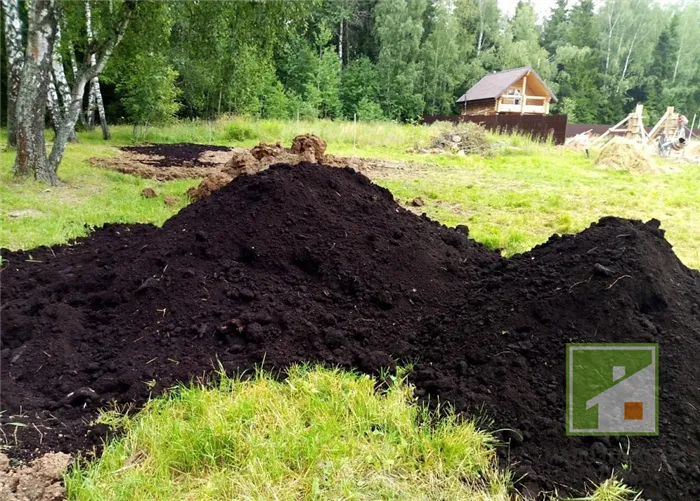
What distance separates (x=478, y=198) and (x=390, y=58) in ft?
102

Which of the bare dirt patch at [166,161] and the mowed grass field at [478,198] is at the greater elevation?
the bare dirt patch at [166,161]

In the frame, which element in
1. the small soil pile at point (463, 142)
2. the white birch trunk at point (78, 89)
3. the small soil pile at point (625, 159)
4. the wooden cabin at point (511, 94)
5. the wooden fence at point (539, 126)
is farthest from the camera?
the wooden cabin at point (511, 94)

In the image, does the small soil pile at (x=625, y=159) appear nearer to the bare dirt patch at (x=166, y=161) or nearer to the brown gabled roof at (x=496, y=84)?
the bare dirt patch at (x=166, y=161)

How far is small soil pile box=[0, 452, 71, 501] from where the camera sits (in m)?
1.82

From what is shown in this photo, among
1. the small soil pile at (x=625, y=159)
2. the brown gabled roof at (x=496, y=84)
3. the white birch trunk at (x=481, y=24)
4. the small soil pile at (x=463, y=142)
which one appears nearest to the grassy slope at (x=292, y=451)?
the small soil pile at (x=625, y=159)

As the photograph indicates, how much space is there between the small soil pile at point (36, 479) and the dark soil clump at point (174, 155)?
9656 mm

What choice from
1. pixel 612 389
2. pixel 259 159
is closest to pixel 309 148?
pixel 259 159

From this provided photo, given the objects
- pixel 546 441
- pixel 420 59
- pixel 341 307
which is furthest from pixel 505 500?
pixel 420 59

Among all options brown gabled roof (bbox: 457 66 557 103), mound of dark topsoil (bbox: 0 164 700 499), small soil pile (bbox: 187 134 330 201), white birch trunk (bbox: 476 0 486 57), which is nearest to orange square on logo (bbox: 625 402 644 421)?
mound of dark topsoil (bbox: 0 164 700 499)

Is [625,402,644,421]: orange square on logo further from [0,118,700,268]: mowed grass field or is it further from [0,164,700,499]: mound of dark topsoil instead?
[0,118,700,268]: mowed grass field

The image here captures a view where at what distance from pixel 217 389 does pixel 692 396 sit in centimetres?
238

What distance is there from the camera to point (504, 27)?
155 feet

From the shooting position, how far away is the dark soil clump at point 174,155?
36.8 feet

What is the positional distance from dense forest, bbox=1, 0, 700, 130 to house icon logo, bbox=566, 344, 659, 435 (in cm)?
853
